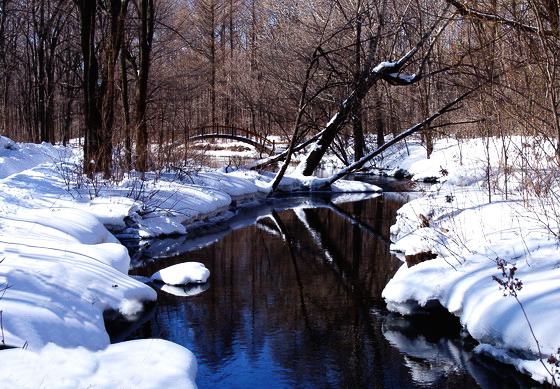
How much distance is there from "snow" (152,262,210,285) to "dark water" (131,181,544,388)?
0.58 ft

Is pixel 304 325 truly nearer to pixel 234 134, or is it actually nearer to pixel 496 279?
pixel 496 279

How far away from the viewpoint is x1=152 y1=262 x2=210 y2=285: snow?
25.4ft

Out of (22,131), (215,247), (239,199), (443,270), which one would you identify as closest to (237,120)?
(22,131)

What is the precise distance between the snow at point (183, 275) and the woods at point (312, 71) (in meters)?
4.07

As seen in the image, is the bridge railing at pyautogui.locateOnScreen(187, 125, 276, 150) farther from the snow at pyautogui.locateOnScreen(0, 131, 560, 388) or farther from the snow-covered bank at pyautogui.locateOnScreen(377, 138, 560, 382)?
the snow-covered bank at pyautogui.locateOnScreen(377, 138, 560, 382)

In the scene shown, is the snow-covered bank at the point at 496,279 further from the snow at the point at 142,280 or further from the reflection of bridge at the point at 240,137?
the reflection of bridge at the point at 240,137

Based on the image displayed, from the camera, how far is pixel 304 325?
248 inches

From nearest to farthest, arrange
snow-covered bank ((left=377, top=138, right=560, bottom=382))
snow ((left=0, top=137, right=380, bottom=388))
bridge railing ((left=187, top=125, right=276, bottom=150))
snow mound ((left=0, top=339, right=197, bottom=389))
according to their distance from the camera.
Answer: snow mound ((left=0, top=339, right=197, bottom=389)), snow ((left=0, top=137, right=380, bottom=388)), snow-covered bank ((left=377, top=138, right=560, bottom=382)), bridge railing ((left=187, top=125, right=276, bottom=150))

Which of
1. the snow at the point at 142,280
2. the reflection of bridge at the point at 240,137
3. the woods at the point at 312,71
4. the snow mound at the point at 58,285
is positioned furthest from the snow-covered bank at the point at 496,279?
the reflection of bridge at the point at 240,137

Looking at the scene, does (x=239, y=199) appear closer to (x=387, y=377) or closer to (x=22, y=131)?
(x=387, y=377)

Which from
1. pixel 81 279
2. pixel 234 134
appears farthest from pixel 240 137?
pixel 81 279

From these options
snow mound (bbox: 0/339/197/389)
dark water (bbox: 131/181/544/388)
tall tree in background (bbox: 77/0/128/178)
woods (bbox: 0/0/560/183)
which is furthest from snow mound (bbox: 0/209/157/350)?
tall tree in background (bbox: 77/0/128/178)

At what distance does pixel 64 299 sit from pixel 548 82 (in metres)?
4.87

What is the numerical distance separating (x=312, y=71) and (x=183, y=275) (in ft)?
48.2
